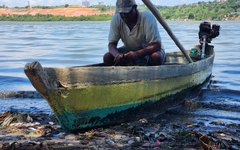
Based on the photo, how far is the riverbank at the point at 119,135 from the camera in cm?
473

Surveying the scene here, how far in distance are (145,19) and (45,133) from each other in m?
2.20

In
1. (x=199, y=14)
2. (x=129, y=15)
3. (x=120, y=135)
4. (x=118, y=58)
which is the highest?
(x=129, y=15)

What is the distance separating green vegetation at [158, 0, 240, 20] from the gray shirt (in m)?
72.3

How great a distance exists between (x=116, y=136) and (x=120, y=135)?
74 millimetres

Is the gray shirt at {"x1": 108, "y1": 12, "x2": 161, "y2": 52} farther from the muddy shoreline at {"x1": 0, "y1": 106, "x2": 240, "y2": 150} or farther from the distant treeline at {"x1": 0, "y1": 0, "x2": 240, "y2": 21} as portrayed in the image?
the distant treeline at {"x1": 0, "y1": 0, "x2": 240, "y2": 21}

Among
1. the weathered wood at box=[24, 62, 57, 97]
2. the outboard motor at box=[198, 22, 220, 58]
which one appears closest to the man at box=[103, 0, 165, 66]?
the weathered wood at box=[24, 62, 57, 97]

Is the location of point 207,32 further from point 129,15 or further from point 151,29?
point 129,15

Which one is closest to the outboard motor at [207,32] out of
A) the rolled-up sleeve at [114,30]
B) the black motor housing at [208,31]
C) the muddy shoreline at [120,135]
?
the black motor housing at [208,31]

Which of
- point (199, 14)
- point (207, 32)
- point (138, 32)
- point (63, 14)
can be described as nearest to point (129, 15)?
point (138, 32)

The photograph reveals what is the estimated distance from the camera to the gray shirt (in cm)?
609

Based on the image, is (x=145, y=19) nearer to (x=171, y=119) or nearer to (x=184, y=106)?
(x=171, y=119)

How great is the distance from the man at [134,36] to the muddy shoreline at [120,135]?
0.96 metres

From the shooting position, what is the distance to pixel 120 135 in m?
5.22

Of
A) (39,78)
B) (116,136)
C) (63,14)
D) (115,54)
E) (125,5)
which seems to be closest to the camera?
(39,78)
